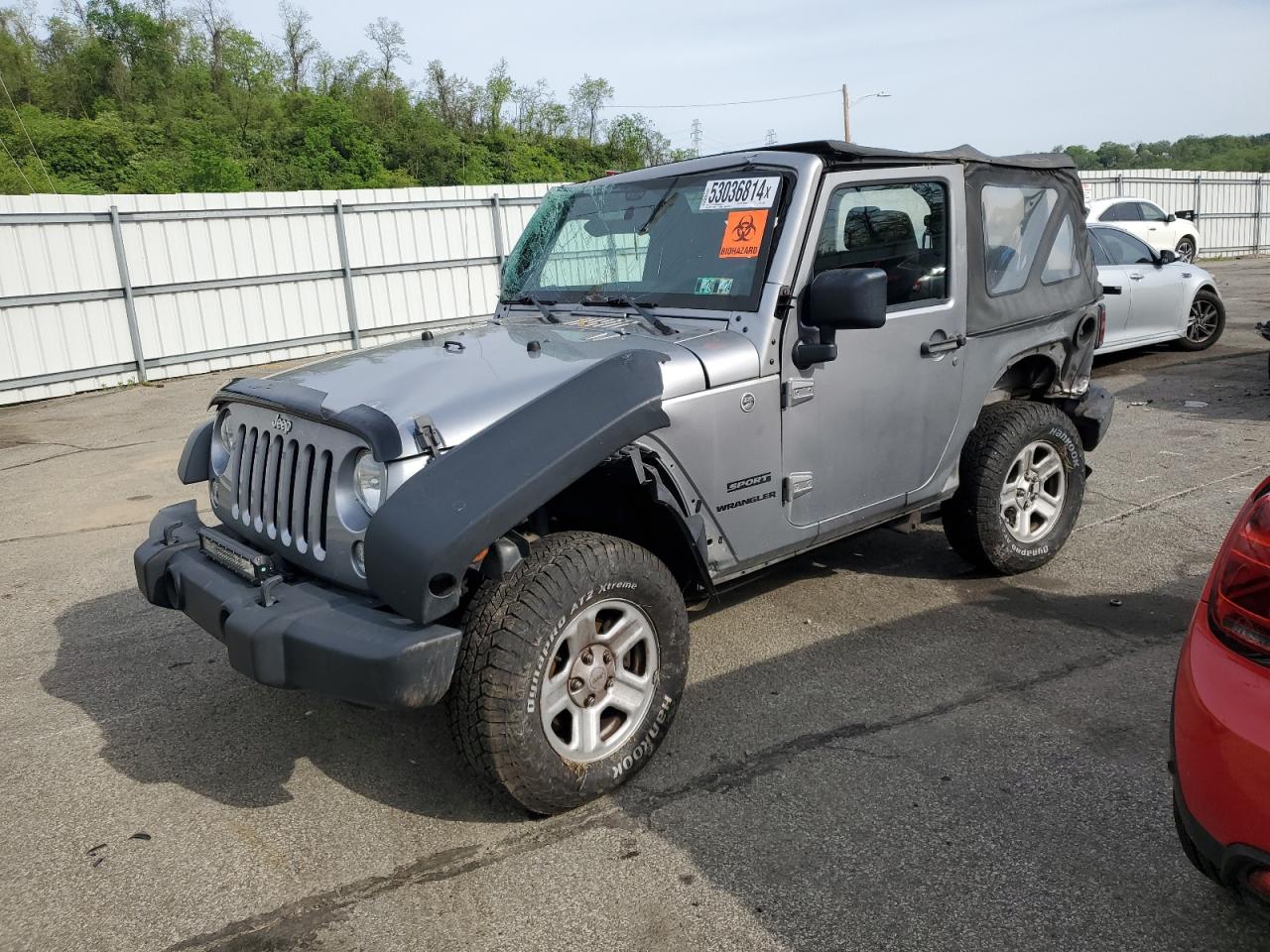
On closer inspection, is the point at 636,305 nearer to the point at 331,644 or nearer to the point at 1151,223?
the point at 331,644

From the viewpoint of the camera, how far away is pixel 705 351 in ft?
11.4

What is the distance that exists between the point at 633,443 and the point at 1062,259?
10.0 feet

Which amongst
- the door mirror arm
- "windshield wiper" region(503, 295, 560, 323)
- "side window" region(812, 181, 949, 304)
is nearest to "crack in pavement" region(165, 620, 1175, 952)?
the door mirror arm

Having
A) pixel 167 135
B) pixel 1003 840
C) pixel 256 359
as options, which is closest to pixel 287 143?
pixel 167 135

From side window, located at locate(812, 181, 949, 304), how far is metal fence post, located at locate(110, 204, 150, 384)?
12401 millimetres

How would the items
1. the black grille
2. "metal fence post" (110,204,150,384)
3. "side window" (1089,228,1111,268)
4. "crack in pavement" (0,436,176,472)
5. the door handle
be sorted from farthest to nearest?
"metal fence post" (110,204,150,384), "side window" (1089,228,1111,268), "crack in pavement" (0,436,176,472), the door handle, the black grille

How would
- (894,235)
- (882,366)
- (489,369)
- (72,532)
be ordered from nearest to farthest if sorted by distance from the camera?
(489,369) → (882,366) → (894,235) → (72,532)

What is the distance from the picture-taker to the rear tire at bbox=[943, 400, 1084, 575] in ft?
15.2

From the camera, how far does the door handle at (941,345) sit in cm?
426

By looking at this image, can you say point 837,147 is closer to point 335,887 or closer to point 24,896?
point 335,887

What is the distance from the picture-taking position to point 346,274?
15633mm

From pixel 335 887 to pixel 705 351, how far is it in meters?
2.04

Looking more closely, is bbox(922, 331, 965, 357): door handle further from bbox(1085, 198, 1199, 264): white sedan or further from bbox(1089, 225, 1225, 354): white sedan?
bbox(1085, 198, 1199, 264): white sedan

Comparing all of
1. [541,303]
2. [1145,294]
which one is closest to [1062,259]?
[541,303]
